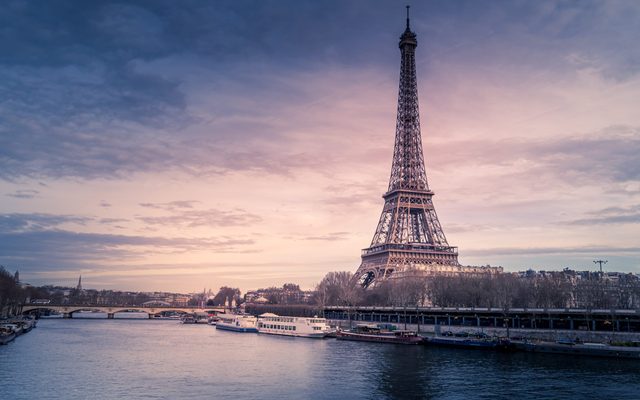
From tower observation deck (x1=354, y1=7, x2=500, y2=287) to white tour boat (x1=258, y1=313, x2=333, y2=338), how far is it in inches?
1282

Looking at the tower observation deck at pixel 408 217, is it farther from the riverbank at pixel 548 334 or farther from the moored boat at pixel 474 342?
the moored boat at pixel 474 342

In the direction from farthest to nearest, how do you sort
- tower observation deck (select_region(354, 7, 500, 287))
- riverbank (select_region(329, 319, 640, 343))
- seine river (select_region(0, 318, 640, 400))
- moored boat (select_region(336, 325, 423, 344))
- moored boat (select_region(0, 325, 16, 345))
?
tower observation deck (select_region(354, 7, 500, 287))
moored boat (select_region(336, 325, 423, 344))
moored boat (select_region(0, 325, 16, 345))
riverbank (select_region(329, 319, 640, 343))
seine river (select_region(0, 318, 640, 400))

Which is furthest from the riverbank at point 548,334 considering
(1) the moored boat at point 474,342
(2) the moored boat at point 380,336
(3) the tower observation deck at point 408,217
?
(3) the tower observation deck at point 408,217

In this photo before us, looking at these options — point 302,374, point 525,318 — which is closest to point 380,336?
point 525,318

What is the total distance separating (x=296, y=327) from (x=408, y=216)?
48.0 metres

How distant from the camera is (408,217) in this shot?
132 m

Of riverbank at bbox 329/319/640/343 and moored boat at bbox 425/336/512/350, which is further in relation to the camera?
riverbank at bbox 329/319/640/343

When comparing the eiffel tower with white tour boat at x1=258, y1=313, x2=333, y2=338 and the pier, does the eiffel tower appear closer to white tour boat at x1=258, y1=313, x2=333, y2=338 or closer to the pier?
the pier

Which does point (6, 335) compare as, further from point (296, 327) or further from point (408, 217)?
point (408, 217)

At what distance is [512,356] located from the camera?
6172 centimetres

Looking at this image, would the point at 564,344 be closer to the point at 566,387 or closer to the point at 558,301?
the point at 566,387

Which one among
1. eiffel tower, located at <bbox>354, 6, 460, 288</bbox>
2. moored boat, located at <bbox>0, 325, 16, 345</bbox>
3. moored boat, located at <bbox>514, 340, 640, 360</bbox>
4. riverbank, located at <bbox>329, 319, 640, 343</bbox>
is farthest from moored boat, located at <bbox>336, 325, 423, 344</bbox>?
moored boat, located at <bbox>0, 325, 16, 345</bbox>

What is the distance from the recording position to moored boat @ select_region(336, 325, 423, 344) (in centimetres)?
7831

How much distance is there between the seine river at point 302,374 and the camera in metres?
38.8
